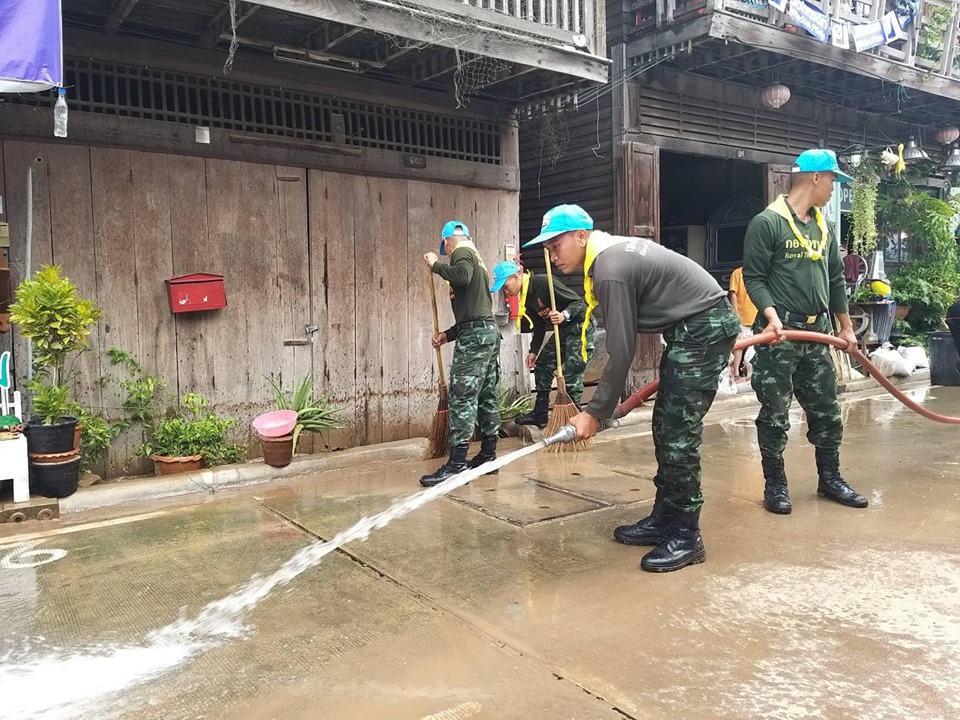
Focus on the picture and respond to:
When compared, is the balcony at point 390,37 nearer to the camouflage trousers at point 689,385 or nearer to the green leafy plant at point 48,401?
the green leafy plant at point 48,401

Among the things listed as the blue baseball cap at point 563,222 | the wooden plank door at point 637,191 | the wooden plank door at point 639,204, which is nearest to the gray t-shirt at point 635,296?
the blue baseball cap at point 563,222

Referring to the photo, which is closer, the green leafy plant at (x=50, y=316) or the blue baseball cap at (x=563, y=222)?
the blue baseball cap at (x=563, y=222)

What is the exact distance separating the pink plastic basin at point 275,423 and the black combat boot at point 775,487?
3499mm

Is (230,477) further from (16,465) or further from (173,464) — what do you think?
(16,465)

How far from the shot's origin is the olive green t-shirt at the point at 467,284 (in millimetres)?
5562

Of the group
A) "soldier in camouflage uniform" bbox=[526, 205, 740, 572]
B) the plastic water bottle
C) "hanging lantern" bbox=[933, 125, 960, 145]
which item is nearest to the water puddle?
"soldier in camouflage uniform" bbox=[526, 205, 740, 572]

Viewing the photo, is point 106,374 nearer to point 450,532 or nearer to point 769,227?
point 450,532

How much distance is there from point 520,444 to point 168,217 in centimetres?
366

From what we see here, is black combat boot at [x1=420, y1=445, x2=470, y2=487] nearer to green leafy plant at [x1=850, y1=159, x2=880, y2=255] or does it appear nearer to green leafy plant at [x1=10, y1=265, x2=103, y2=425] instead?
green leafy plant at [x1=10, y1=265, x2=103, y2=425]

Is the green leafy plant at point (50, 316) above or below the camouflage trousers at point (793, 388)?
above

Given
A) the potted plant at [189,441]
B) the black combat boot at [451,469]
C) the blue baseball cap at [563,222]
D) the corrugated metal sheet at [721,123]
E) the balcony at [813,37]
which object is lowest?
the black combat boot at [451,469]

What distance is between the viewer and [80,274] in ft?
18.5

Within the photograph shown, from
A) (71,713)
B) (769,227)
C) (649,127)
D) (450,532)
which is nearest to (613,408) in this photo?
(450,532)

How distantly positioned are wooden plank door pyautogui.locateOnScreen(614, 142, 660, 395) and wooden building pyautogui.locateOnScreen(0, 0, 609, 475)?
1.67 metres
